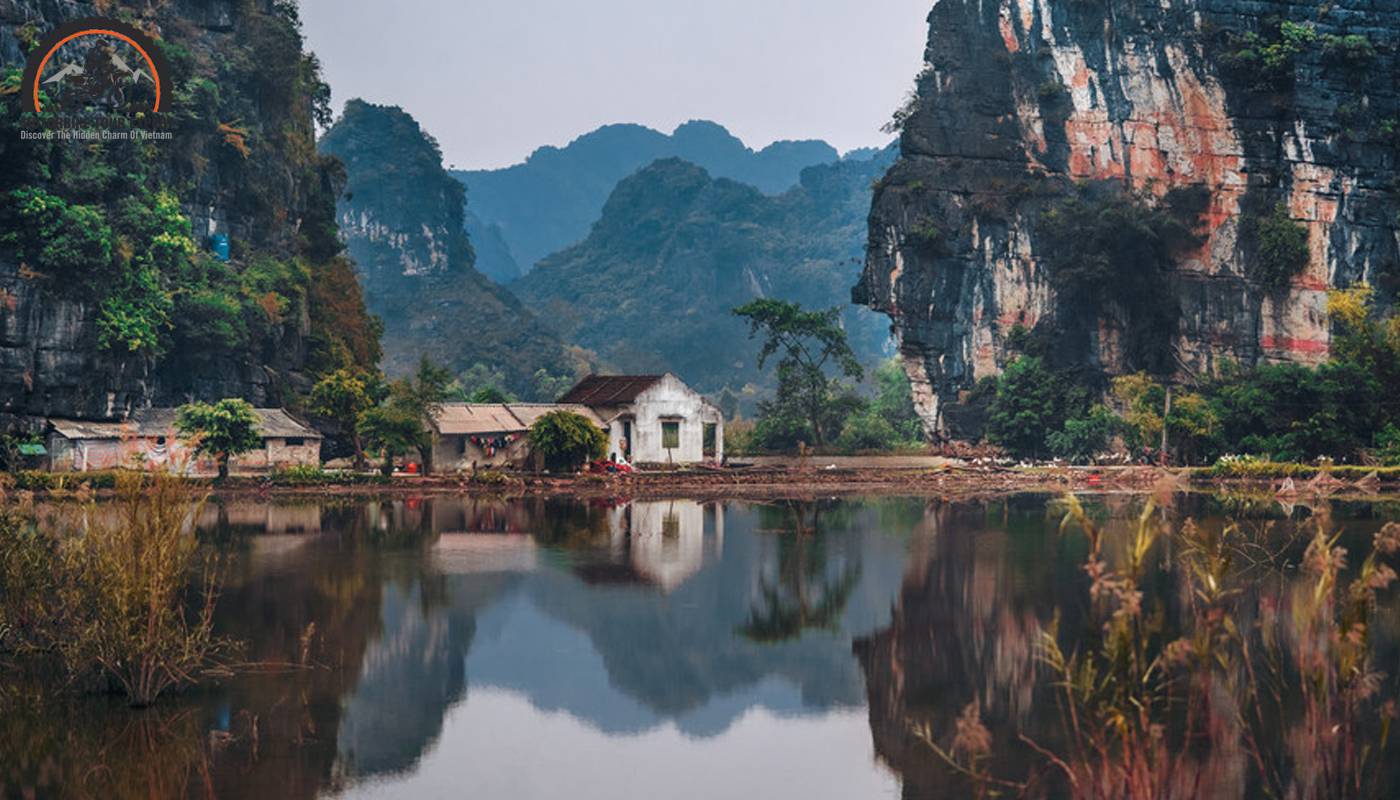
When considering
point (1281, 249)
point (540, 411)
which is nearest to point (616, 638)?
point (540, 411)

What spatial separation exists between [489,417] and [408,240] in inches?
4539

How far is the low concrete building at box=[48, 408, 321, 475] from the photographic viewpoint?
5077 cm

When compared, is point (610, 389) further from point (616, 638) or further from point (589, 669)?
point (589, 669)

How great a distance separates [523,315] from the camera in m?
148

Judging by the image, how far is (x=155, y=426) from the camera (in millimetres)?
55125

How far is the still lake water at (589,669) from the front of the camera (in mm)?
15164

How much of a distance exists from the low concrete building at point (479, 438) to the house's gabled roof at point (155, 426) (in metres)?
6.16

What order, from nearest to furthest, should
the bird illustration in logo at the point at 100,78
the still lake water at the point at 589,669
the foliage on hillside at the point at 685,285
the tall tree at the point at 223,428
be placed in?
the still lake water at the point at 589,669 < the tall tree at the point at 223,428 < the bird illustration in logo at the point at 100,78 < the foliage on hillside at the point at 685,285

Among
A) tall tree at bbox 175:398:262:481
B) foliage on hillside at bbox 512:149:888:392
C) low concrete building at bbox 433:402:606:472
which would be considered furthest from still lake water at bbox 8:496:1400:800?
foliage on hillside at bbox 512:149:888:392

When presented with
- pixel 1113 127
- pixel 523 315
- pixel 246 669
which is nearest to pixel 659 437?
pixel 1113 127

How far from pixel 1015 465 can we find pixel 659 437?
16427mm

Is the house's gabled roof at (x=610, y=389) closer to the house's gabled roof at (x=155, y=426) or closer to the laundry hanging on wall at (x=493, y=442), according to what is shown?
the laundry hanging on wall at (x=493, y=442)

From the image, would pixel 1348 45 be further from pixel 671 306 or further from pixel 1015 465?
pixel 671 306

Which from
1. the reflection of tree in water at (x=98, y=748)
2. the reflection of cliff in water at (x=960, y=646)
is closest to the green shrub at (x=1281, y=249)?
the reflection of cliff in water at (x=960, y=646)
